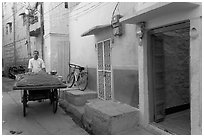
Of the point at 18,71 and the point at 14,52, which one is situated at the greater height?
the point at 14,52

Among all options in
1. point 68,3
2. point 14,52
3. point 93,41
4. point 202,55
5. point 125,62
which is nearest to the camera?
point 202,55

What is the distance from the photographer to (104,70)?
8164 millimetres

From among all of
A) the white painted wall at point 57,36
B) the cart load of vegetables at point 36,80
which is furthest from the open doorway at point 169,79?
the white painted wall at point 57,36

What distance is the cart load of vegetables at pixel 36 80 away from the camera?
6164 millimetres

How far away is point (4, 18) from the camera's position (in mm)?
25312

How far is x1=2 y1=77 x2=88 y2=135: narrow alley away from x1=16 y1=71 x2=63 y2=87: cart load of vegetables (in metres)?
1.05

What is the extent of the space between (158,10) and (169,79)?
2437 millimetres

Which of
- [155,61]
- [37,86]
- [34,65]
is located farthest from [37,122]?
[155,61]

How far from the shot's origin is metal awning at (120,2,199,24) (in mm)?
4019

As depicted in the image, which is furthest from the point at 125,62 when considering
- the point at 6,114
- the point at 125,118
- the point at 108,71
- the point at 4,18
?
the point at 4,18

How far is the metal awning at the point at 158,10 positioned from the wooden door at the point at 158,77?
70 centimetres

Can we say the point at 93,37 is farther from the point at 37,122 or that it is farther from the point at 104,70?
the point at 37,122

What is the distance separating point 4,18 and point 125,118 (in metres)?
24.1

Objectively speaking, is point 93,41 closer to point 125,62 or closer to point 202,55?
point 125,62
